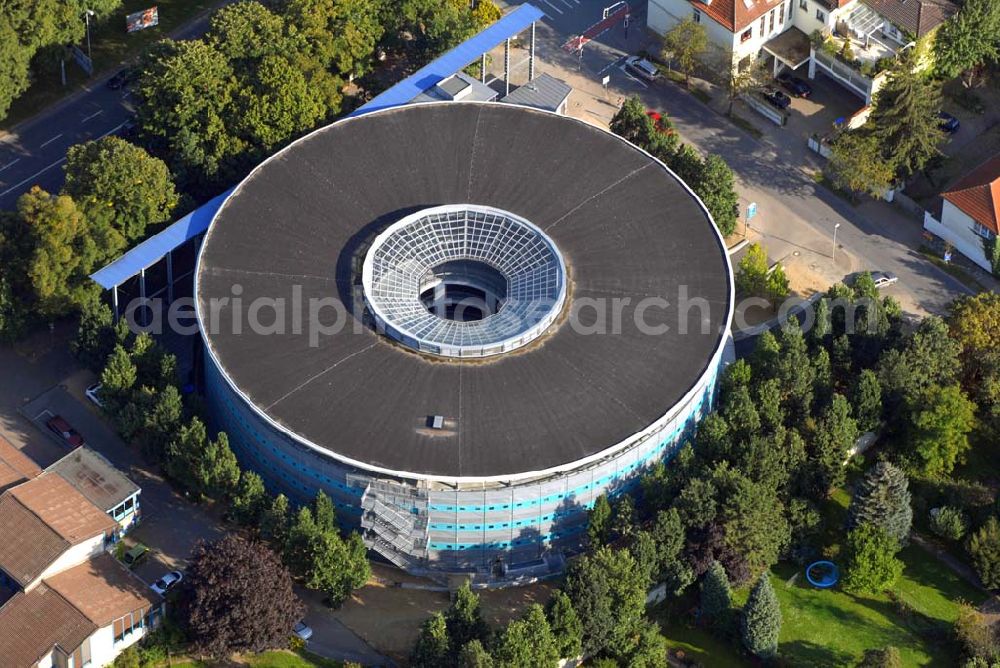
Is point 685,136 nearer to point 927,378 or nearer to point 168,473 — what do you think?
point 927,378

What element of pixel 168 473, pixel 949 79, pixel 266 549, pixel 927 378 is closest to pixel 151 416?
pixel 168 473

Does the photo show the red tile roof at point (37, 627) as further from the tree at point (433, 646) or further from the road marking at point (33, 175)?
the road marking at point (33, 175)

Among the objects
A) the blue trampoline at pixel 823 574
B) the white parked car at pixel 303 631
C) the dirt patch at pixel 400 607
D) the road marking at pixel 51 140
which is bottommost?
the dirt patch at pixel 400 607

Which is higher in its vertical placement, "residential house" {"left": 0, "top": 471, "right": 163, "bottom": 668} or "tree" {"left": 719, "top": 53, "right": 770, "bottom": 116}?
"tree" {"left": 719, "top": 53, "right": 770, "bottom": 116}

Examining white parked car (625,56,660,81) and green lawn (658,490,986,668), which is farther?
white parked car (625,56,660,81)

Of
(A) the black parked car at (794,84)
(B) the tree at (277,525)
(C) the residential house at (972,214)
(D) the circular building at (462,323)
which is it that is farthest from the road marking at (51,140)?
(C) the residential house at (972,214)

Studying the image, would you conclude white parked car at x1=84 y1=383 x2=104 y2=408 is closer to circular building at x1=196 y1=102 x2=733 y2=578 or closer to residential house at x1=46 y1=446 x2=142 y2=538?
residential house at x1=46 y1=446 x2=142 y2=538

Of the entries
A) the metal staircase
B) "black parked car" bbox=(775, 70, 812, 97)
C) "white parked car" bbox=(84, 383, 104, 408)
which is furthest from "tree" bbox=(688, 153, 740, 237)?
"white parked car" bbox=(84, 383, 104, 408)
